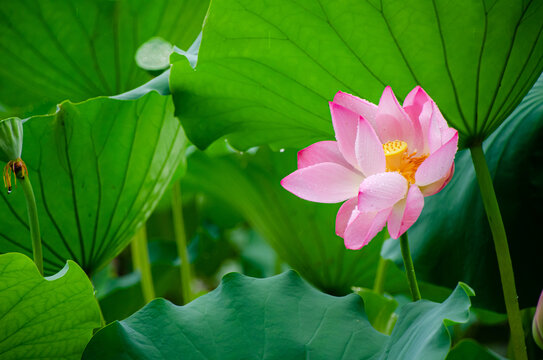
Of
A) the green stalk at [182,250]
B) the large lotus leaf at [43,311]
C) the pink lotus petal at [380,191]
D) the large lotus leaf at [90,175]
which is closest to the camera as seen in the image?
the pink lotus petal at [380,191]

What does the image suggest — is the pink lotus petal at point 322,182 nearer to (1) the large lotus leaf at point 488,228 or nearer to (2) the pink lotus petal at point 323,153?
(2) the pink lotus petal at point 323,153

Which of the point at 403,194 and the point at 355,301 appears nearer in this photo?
the point at 403,194

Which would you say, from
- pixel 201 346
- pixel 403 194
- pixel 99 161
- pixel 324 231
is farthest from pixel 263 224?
pixel 403 194

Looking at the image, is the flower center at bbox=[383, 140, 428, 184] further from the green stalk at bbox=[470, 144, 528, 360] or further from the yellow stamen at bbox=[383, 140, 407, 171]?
the green stalk at bbox=[470, 144, 528, 360]

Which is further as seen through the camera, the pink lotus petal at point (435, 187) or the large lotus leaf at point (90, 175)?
the large lotus leaf at point (90, 175)

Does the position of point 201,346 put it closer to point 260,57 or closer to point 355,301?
point 355,301

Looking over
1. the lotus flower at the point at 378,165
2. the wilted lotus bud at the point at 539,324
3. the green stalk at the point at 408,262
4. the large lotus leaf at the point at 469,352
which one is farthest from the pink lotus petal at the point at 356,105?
the large lotus leaf at the point at 469,352

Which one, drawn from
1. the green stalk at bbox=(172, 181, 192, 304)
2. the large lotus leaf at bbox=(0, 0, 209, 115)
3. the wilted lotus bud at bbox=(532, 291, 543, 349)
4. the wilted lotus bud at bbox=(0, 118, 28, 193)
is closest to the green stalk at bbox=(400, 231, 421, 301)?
the wilted lotus bud at bbox=(532, 291, 543, 349)
